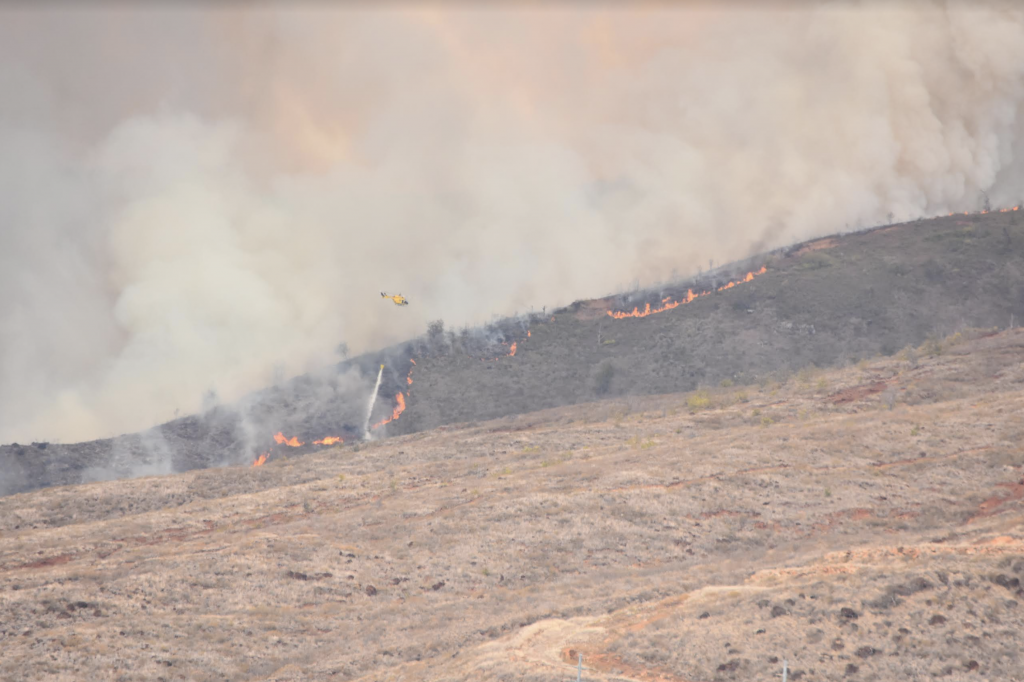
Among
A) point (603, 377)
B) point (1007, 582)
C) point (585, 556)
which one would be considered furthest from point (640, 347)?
point (1007, 582)

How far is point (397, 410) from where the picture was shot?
136 meters

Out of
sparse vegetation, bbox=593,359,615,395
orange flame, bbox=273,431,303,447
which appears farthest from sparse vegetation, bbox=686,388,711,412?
orange flame, bbox=273,431,303,447

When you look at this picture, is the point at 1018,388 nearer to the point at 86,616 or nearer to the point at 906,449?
the point at 906,449

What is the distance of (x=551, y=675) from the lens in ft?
92.8

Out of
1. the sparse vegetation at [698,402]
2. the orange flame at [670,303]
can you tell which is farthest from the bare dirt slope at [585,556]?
the orange flame at [670,303]

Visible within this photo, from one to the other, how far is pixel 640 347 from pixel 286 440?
6516 centimetres

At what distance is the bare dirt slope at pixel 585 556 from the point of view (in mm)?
29750

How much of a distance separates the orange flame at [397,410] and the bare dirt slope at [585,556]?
3958cm

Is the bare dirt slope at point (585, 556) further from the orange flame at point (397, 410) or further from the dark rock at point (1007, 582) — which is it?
the orange flame at point (397, 410)

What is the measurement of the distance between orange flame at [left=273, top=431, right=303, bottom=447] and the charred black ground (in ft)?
4.48

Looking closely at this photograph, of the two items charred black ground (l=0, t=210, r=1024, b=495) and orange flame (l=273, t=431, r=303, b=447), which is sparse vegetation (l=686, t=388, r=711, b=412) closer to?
charred black ground (l=0, t=210, r=1024, b=495)

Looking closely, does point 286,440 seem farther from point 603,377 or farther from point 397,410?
point 603,377

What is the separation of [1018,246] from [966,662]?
162 m

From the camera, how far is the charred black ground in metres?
126
